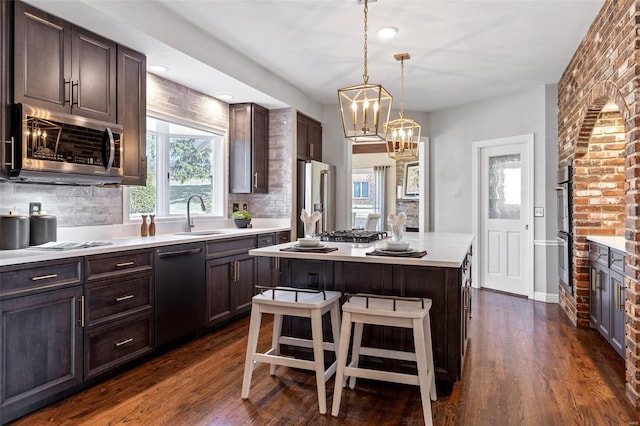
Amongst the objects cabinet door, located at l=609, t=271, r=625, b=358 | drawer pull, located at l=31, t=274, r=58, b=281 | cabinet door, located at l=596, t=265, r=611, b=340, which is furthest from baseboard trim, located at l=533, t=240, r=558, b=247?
drawer pull, located at l=31, t=274, r=58, b=281

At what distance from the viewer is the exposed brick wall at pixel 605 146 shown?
8.12ft

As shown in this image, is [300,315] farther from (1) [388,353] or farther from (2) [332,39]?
(2) [332,39]

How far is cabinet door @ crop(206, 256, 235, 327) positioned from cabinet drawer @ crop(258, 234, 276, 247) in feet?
1.79

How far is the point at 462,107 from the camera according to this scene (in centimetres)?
610

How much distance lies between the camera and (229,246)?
3930mm

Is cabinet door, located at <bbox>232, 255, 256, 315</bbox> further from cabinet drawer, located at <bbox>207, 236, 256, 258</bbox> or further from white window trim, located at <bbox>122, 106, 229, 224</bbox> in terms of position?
white window trim, located at <bbox>122, 106, 229, 224</bbox>

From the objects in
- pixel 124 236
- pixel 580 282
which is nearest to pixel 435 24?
pixel 580 282

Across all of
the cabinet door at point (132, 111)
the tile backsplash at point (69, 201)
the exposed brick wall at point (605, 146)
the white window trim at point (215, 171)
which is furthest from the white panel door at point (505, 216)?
the tile backsplash at point (69, 201)

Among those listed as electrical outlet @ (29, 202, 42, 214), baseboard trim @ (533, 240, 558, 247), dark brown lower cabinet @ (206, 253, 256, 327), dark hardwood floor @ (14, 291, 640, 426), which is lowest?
dark hardwood floor @ (14, 291, 640, 426)

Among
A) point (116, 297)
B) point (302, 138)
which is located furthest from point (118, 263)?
point (302, 138)

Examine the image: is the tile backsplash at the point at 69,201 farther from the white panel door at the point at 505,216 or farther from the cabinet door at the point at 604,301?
the white panel door at the point at 505,216

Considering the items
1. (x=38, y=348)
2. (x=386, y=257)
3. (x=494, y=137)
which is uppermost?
(x=494, y=137)

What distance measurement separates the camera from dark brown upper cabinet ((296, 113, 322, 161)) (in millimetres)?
5434

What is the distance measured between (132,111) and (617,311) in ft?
12.7
